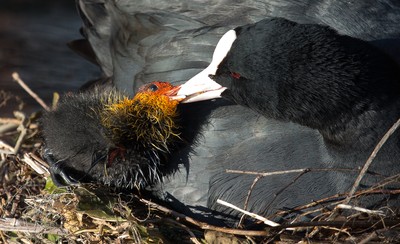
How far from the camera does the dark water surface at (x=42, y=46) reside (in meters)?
6.18

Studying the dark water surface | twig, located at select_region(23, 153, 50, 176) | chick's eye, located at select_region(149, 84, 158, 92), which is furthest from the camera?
the dark water surface

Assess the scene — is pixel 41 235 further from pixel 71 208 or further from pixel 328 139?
pixel 328 139

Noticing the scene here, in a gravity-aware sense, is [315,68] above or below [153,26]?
above

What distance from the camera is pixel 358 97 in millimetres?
3602

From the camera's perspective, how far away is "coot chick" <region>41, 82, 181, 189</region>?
13.1ft

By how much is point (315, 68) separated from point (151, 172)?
0.98m

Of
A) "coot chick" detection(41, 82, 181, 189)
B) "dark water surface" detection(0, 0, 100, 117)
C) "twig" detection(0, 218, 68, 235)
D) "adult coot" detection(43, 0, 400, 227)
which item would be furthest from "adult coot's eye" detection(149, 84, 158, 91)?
"dark water surface" detection(0, 0, 100, 117)

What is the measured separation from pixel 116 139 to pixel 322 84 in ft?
3.24

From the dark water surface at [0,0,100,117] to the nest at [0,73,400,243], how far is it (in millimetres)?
1898

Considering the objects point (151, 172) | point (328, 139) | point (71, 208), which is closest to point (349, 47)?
point (328, 139)

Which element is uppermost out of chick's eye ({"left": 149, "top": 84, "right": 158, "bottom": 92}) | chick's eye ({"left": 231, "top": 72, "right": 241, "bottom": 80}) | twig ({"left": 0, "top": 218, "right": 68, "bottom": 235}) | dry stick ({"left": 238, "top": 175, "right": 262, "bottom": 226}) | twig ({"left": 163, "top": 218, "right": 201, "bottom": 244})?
chick's eye ({"left": 231, "top": 72, "right": 241, "bottom": 80})

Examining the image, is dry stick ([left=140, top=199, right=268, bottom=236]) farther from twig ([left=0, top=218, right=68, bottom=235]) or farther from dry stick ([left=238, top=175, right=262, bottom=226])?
twig ([left=0, top=218, right=68, bottom=235])

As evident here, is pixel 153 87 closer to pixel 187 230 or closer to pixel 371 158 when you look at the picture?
pixel 187 230

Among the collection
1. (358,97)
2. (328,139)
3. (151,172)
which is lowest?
(151,172)
